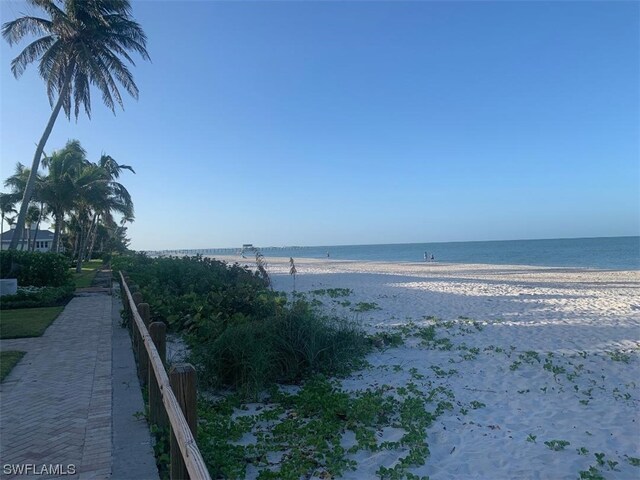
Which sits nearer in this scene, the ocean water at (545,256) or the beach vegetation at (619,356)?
the beach vegetation at (619,356)

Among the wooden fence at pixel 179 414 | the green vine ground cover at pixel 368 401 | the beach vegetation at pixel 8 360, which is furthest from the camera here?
the beach vegetation at pixel 8 360

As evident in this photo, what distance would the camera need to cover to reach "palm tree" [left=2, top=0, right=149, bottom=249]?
1845 centimetres

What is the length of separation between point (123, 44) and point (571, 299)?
21110 mm

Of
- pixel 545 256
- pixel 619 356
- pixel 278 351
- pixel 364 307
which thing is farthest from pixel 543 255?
pixel 278 351

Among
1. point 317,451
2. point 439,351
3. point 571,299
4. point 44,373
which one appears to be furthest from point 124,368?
point 571,299

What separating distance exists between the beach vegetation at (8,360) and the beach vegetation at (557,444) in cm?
649

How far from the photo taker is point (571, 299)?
1367 centimetres

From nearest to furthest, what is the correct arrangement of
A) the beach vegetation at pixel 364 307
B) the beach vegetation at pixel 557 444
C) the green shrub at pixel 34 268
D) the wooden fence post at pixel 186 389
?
the wooden fence post at pixel 186 389 → the beach vegetation at pixel 557 444 → the beach vegetation at pixel 364 307 → the green shrub at pixel 34 268

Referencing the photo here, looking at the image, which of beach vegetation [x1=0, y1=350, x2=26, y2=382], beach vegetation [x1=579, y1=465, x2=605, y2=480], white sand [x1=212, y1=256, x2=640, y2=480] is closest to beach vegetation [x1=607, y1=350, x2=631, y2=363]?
white sand [x1=212, y1=256, x2=640, y2=480]

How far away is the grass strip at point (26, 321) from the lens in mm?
8891

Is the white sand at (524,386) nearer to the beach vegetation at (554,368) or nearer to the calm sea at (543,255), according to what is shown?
the beach vegetation at (554,368)

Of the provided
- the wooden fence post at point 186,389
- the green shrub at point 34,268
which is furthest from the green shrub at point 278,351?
the green shrub at point 34,268

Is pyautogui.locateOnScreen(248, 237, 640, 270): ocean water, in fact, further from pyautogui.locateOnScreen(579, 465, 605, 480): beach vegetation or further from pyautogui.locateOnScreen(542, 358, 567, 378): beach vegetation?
pyautogui.locateOnScreen(579, 465, 605, 480): beach vegetation

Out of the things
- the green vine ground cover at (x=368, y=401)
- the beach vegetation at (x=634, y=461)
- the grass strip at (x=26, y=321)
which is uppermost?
the grass strip at (x=26, y=321)
